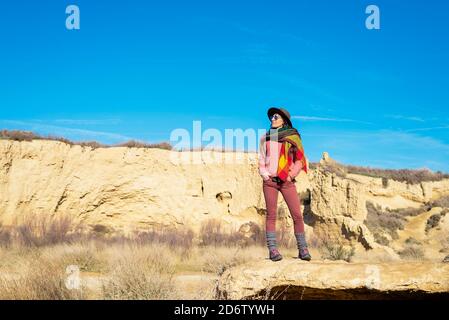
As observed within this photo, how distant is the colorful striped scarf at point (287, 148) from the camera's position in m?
5.81

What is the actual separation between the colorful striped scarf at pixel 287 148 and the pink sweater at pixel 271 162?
0.05 meters

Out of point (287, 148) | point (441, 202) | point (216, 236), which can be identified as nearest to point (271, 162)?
point (287, 148)

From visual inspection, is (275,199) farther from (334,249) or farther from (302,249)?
(334,249)

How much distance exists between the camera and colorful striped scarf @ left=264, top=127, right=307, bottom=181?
19.1 feet

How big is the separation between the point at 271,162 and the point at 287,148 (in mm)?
283

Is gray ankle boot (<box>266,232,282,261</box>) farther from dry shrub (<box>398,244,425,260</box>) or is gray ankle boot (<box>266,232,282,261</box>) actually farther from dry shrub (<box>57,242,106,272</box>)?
dry shrub (<box>398,244,425,260</box>)

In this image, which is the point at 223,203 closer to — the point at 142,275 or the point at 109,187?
the point at 109,187

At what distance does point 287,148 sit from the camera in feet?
19.2

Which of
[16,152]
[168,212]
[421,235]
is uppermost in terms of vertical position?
[16,152]

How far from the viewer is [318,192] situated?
61.8 ft

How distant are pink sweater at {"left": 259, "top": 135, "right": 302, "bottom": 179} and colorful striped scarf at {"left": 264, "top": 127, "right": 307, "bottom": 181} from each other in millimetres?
50

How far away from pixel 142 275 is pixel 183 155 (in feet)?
42.8

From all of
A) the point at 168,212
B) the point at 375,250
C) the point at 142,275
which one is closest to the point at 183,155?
the point at 168,212
